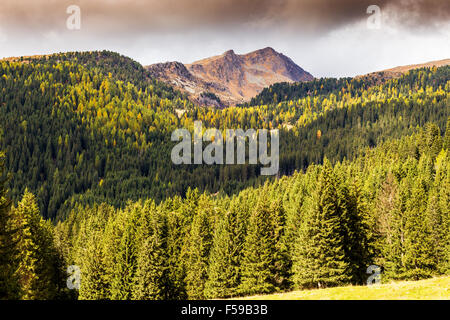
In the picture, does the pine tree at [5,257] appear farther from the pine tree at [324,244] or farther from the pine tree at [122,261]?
the pine tree at [324,244]

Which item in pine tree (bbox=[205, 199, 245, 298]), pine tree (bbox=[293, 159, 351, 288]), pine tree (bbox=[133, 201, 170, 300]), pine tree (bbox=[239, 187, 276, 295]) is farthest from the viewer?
pine tree (bbox=[133, 201, 170, 300])

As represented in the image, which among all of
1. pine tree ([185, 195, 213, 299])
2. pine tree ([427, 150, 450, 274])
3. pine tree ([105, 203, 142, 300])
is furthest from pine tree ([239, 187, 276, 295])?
pine tree ([427, 150, 450, 274])

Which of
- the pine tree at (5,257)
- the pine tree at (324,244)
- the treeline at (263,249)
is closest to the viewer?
the pine tree at (5,257)

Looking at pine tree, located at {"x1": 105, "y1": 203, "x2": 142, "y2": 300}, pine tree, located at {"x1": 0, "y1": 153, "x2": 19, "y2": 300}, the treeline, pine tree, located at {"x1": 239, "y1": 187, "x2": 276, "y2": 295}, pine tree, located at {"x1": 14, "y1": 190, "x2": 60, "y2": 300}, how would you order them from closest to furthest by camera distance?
1. pine tree, located at {"x1": 0, "y1": 153, "x2": 19, "y2": 300}
2. the treeline
3. pine tree, located at {"x1": 14, "y1": 190, "x2": 60, "y2": 300}
4. pine tree, located at {"x1": 239, "y1": 187, "x2": 276, "y2": 295}
5. pine tree, located at {"x1": 105, "y1": 203, "x2": 142, "y2": 300}

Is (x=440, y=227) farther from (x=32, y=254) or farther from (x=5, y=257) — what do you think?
(x=32, y=254)

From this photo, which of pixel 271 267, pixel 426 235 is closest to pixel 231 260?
pixel 271 267

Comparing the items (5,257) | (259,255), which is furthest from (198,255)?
(5,257)

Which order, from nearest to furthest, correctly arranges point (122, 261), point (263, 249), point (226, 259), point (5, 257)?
point (5, 257) → point (263, 249) → point (226, 259) → point (122, 261)

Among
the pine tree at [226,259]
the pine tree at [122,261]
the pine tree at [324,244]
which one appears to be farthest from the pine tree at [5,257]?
the pine tree at [324,244]

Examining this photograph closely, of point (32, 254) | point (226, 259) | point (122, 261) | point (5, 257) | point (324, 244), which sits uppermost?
point (5, 257)

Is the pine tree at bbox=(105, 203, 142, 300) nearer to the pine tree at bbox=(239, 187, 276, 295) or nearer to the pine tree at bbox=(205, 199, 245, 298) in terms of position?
the pine tree at bbox=(205, 199, 245, 298)

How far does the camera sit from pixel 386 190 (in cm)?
7388
